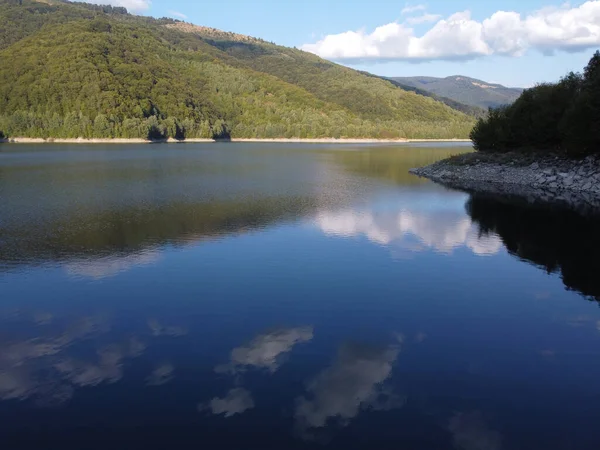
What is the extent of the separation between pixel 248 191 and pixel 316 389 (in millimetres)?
43457

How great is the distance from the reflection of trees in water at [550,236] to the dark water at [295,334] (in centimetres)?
27

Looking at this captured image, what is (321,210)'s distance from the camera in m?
44.6

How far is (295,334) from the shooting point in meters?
17.7

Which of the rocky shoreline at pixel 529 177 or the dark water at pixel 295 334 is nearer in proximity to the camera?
the dark water at pixel 295 334

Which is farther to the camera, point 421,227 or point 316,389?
point 421,227

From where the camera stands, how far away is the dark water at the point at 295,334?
12320 millimetres

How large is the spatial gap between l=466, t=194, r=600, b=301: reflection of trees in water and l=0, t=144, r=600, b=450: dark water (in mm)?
274

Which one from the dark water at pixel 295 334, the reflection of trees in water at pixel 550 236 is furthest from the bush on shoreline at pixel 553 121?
the dark water at pixel 295 334

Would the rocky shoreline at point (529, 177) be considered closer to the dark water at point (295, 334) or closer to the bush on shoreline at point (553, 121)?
the bush on shoreline at point (553, 121)

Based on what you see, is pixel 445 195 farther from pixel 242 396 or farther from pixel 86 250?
pixel 242 396

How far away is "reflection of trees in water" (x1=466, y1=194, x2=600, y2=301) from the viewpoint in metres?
27.1

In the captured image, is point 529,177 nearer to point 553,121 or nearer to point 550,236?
point 553,121

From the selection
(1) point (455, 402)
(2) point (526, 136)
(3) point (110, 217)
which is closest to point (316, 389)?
(1) point (455, 402)

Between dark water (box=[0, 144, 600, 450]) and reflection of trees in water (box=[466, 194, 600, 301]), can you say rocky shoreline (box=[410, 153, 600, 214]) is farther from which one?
dark water (box=[0, 144, 600, 450])
